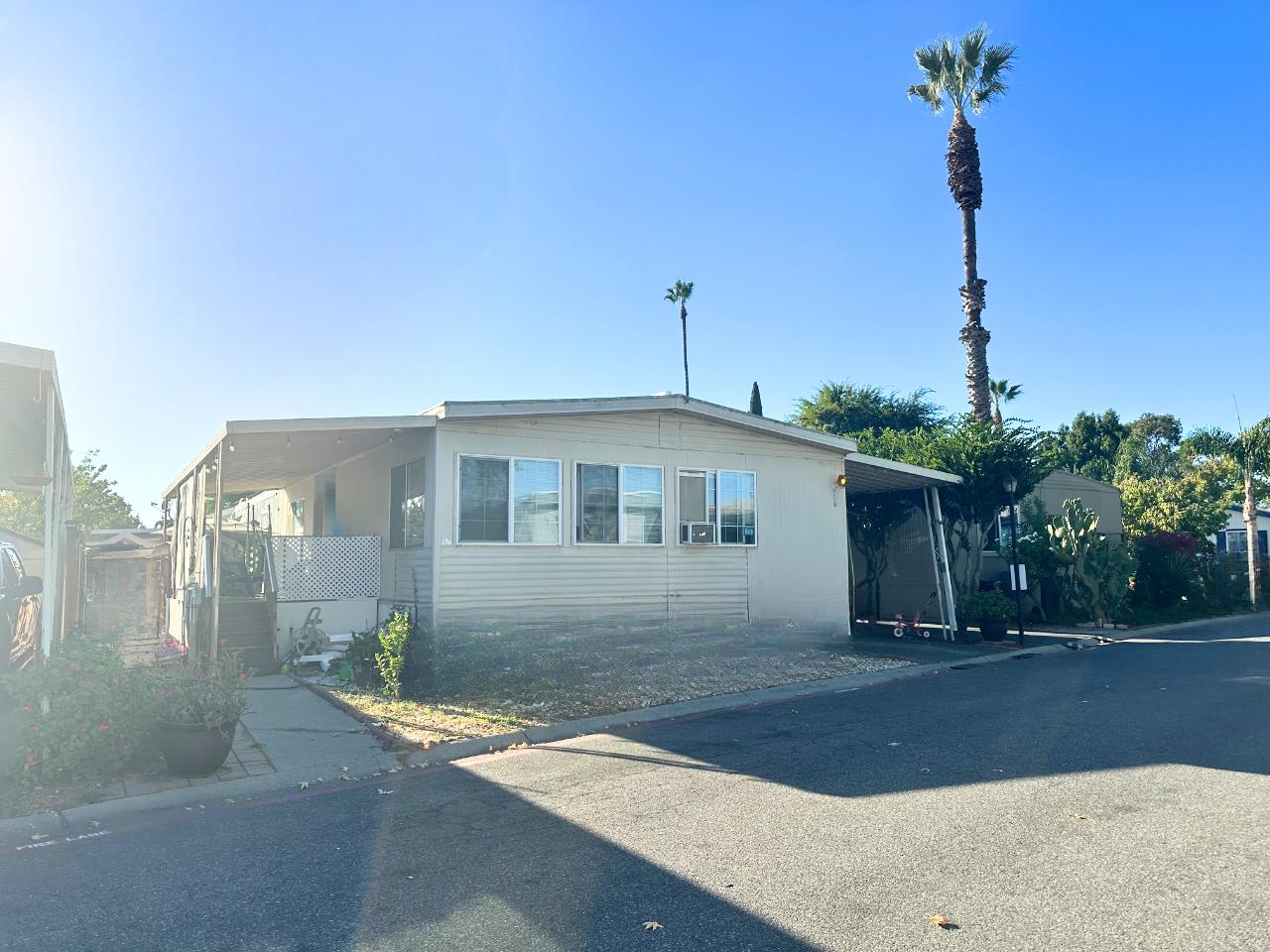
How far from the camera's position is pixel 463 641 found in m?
11.8

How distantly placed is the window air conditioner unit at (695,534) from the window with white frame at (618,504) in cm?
42

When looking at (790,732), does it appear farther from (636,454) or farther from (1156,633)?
(1156,633)

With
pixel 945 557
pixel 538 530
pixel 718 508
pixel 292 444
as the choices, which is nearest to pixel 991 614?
pixel 945 557

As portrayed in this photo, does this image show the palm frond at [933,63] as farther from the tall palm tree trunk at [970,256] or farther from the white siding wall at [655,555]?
the white siding wall at [655,555]

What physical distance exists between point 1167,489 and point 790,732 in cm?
2736

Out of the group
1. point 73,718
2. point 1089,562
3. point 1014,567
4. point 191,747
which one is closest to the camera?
point 73,718

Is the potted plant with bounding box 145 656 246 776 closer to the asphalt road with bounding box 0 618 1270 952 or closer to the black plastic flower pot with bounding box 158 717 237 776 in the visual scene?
the black plastic flower pot with bounding box 158 717 237 776

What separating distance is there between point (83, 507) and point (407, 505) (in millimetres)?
31858

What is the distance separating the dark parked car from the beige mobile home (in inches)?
85.6

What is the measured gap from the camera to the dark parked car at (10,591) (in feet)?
38.6

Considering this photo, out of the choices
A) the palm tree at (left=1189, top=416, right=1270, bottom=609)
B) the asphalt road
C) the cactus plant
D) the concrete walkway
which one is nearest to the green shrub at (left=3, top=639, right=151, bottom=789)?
the asphalt road

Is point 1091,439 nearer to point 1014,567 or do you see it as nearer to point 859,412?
point 859,412

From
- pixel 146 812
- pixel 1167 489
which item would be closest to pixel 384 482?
pixel 146 812

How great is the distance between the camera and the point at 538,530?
1281 cm
